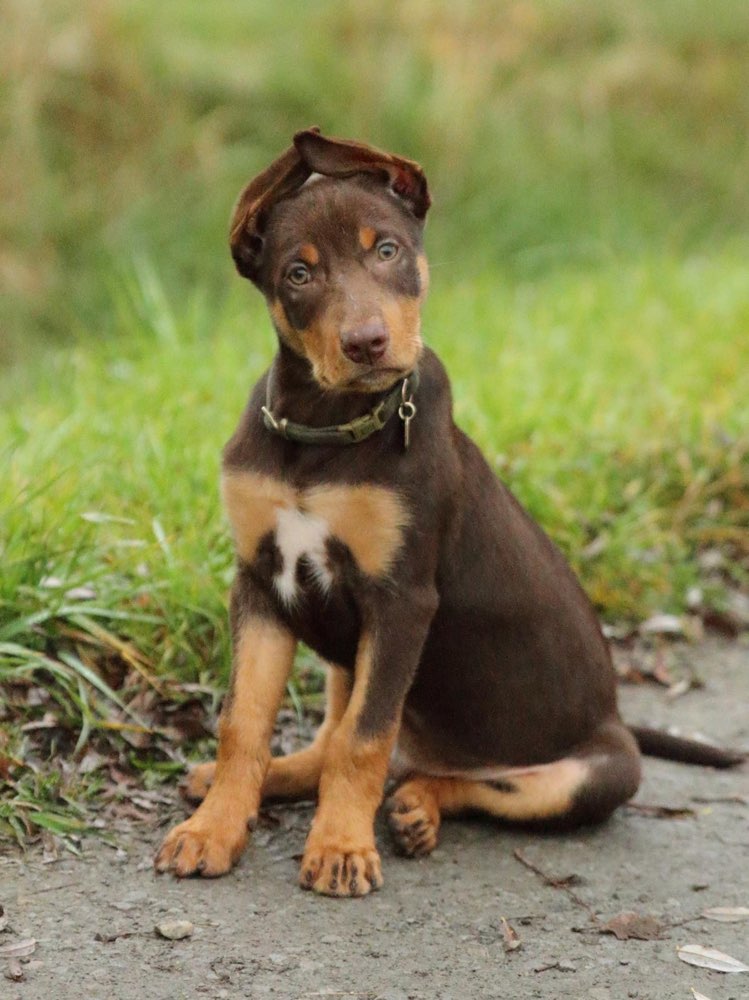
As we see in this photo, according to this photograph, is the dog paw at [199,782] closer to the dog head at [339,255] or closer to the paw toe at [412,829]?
the paw toe at [412,829]

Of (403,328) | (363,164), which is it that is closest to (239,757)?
(403,328)

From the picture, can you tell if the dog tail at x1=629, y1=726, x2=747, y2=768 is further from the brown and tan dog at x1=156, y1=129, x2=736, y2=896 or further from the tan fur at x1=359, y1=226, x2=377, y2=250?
the tan fur at x1=359, y1=226, x2=377, y2=250

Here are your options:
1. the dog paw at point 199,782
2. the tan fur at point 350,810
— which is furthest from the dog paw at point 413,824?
the dog paw at point 199,782

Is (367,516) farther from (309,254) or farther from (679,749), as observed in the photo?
(679,749)

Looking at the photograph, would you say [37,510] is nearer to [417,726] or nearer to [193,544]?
[193,544]

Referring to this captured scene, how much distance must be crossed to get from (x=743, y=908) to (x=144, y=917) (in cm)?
143

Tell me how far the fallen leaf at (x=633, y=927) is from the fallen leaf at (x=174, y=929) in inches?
37.3

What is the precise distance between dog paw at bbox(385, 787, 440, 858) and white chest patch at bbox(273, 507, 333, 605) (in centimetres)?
Result: 65

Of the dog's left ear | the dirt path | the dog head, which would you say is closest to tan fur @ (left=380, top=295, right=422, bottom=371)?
the dog head

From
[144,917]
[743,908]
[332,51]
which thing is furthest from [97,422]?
[332,51]

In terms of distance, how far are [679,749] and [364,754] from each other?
4.25ft

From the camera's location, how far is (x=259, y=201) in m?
3.58

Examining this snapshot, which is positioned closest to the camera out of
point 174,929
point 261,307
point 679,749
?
point 174,929

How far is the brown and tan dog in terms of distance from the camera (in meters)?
3.56
